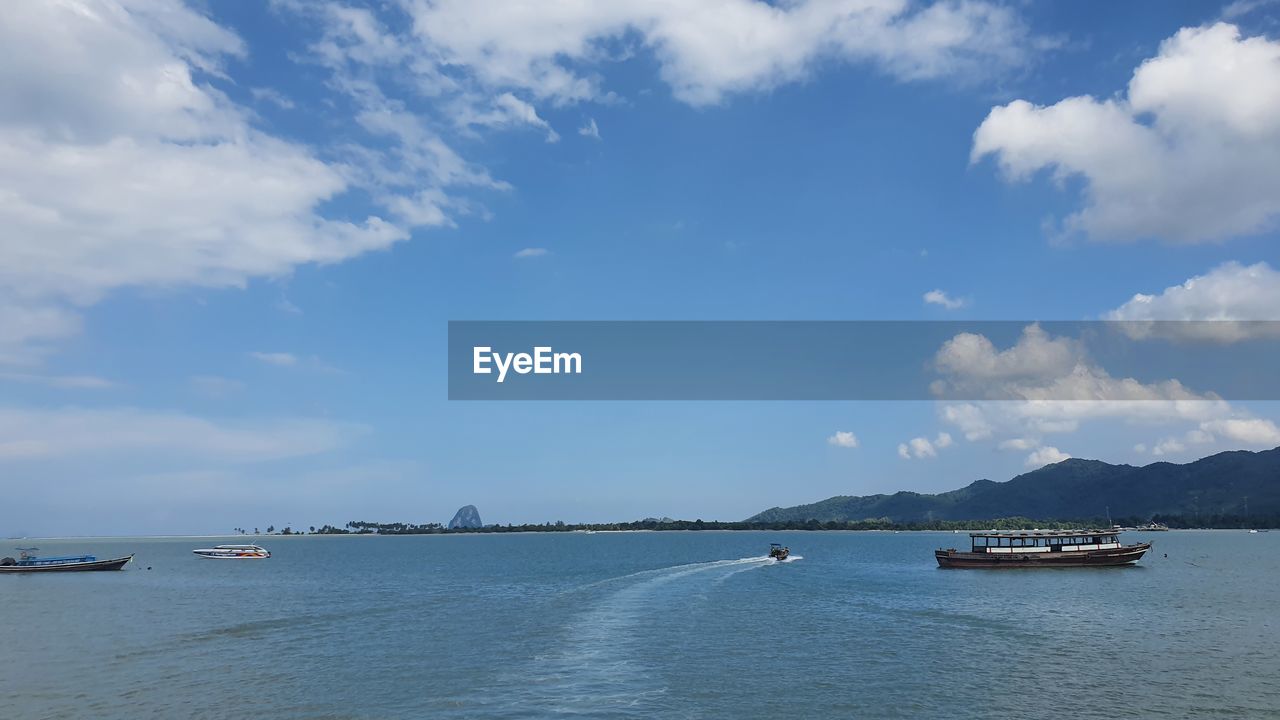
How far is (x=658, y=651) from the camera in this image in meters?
44.8

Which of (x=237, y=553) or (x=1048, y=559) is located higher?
(x=237, y=553)

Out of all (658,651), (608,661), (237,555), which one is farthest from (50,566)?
(658,651)

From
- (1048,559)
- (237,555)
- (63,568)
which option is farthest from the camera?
(237,555)

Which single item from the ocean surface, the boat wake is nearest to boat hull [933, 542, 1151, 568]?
the ocean surface

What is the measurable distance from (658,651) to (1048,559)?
277ft

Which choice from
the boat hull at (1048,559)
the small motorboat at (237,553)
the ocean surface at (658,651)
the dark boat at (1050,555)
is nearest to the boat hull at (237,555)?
the small motorboat at (237,553)

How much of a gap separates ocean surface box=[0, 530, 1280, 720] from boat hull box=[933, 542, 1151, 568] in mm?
18473

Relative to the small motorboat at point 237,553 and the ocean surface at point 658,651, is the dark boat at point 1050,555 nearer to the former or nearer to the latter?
the ocean surface at point 658,651

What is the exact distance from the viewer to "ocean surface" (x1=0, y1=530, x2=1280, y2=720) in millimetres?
34156

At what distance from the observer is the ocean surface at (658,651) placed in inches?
1345

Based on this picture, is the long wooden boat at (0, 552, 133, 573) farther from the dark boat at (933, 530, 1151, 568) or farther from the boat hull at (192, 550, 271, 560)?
the dark boat at (933, 530, 1151, 568)

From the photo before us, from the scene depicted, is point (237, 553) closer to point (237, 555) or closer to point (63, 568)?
point (237, 555)

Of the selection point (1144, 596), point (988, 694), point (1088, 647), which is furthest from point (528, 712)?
point (1144, 596)

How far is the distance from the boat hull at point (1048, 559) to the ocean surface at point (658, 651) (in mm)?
18473
